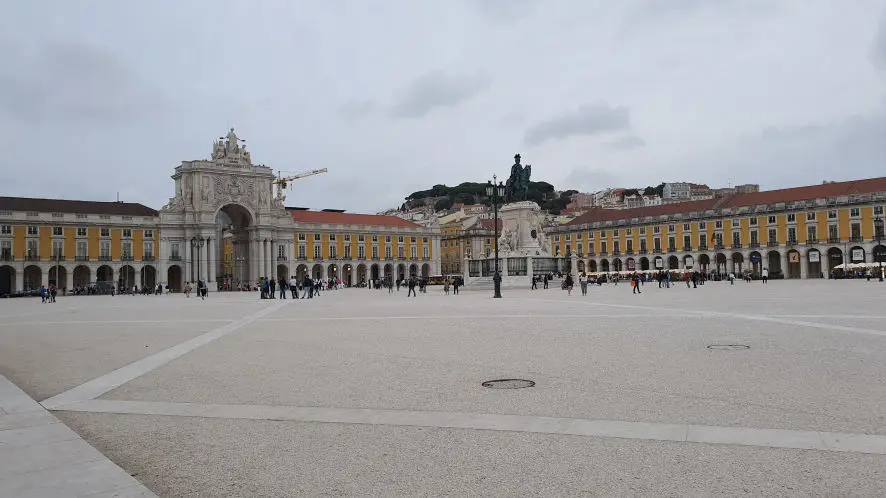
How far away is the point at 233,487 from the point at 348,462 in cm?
84

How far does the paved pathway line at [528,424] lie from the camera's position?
5297 mm

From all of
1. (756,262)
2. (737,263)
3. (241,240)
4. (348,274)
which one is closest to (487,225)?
(348,274)

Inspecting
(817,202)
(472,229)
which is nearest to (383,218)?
(472,229)

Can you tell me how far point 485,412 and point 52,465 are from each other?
11.6ft

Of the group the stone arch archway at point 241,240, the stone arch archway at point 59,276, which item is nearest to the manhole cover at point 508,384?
the stone arch archway at point 59,276

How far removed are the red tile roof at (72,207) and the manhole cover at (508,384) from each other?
84454mm

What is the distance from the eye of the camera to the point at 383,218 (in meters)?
108

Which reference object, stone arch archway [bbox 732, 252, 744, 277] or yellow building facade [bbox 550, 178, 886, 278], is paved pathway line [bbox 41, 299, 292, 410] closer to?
yellow building facade [bbox 550, 178, 886, 278]

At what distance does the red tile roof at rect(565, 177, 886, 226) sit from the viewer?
80438mm

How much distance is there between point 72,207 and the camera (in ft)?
277

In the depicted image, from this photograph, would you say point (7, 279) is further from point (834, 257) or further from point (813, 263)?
point (834, 257)

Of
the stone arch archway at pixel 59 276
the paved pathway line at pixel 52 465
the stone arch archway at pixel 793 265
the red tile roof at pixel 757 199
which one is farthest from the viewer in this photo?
the stone arch archway at pixel 793 265

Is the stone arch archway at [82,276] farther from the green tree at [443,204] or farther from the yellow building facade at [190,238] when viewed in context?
the green tree at [443,204]

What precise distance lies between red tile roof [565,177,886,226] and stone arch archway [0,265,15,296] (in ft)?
244
